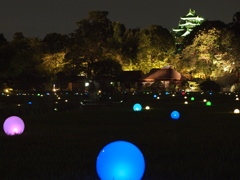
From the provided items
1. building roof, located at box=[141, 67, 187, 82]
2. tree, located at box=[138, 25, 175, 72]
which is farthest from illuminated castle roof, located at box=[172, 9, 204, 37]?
building roof, located at box=[141, 67, 187, 82]

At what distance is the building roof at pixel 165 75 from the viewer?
3000 inches

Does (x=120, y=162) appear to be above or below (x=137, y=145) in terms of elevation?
above

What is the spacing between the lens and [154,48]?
89.2 meters

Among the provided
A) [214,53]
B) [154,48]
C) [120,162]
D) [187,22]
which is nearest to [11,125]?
[120,162]

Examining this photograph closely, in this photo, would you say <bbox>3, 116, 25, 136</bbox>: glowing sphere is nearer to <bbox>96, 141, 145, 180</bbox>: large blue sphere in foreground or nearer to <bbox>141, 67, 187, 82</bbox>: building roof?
<bbox>96, 141, 145, 180</bbox>: large blue sphere in foreground

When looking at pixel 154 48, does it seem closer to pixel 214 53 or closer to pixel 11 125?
pixel 214 53

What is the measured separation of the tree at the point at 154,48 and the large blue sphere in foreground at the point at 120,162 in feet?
268

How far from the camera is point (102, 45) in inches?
2534

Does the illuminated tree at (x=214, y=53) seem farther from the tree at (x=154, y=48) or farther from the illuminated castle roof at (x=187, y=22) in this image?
the illuminated castle roof at (x=187, y=22)

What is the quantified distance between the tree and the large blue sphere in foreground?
81.8 metres

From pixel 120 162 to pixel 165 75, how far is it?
70065 millimetres

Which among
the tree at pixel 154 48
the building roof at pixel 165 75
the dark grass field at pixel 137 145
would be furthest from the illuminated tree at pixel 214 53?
the dark grass field at pixel 137 145

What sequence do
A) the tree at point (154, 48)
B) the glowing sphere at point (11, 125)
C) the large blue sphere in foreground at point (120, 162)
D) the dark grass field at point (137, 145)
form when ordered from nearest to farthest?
the large blue sphere in foreground at point (120, 162), the dark grass field at point (137, 145), the glowing sphere at point (11, 125), the tree at point (154, 48)

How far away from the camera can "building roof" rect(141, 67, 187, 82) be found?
76.2 metres
